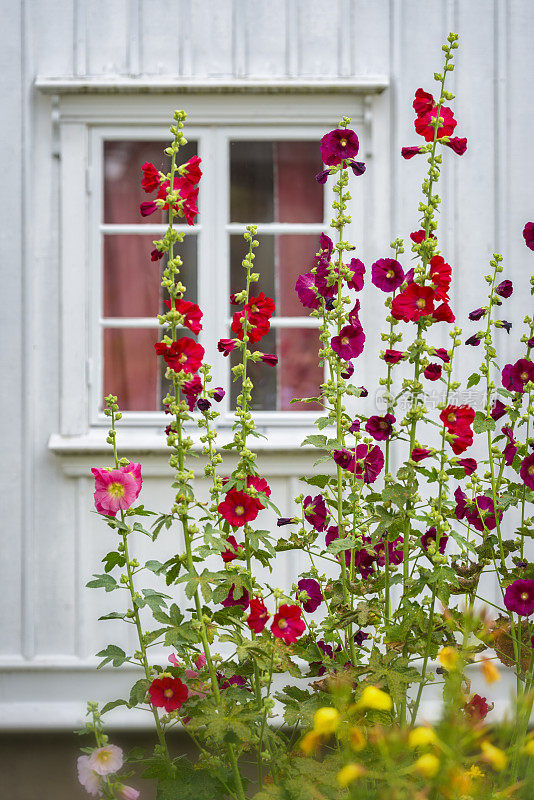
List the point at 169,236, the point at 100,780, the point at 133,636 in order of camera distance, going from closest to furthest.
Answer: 1. the point at 169,236
2. the point at 100,780
3. the point at 133,636

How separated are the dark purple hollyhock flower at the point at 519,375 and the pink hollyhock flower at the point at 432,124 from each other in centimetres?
50

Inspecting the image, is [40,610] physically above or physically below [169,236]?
below

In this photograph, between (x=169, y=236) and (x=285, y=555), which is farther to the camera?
(x=285, y=555)

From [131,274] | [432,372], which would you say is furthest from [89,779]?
[131,274]

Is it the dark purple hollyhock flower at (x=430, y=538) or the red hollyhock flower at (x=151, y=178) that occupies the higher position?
the red hollyhock flower at (x=151, y=178)

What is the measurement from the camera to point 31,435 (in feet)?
10.3

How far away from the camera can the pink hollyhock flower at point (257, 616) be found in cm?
153

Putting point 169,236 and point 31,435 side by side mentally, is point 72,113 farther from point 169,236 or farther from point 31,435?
point 169,236

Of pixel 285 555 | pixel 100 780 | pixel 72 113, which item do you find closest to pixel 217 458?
pixel 100 780

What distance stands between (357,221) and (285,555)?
141cm

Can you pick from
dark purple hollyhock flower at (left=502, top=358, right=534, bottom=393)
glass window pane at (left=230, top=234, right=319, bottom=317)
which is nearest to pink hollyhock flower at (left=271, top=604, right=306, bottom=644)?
dark purple hollyhock flower at (left=502, top=358, right=534, bottom=393)

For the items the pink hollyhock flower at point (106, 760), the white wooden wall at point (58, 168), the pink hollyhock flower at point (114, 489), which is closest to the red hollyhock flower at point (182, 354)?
the pink hollyhock flower at point (114, 489)

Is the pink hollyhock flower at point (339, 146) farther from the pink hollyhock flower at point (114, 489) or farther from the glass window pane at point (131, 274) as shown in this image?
the glass window pane at point (131, 274)

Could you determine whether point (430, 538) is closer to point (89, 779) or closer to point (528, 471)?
point (528, 471)
